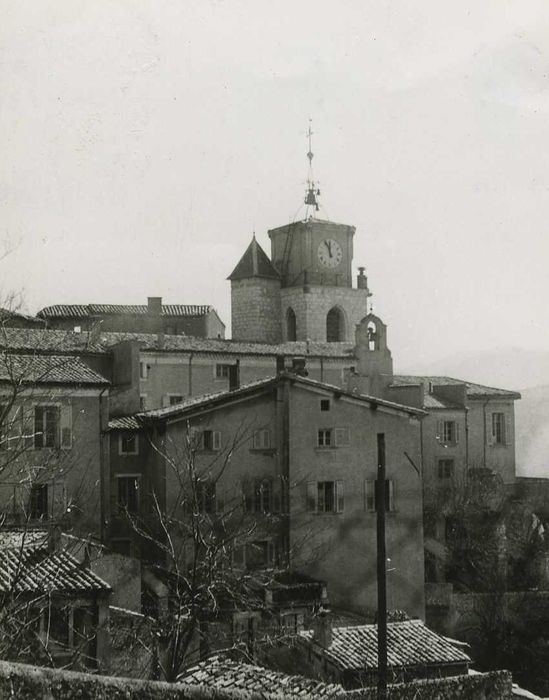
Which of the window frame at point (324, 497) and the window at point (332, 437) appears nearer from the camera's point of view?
the window frame at point (324, 497)

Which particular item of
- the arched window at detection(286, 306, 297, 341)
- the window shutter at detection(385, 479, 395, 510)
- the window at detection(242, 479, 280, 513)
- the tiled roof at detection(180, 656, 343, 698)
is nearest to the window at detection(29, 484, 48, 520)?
the window at detection(242, 479, 280, 513)

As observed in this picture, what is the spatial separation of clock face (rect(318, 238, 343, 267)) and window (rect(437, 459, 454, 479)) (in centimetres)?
2386

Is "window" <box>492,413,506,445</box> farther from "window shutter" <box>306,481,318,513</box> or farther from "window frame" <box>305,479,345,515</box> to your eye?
"window shutter" <box>306,481,318,513</box>

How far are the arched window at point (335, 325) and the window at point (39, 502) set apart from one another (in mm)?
38856

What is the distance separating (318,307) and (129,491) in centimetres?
3511

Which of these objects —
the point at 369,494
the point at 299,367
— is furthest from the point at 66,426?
the point at 369,494

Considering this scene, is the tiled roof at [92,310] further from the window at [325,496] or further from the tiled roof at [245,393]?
the window at [325,496]

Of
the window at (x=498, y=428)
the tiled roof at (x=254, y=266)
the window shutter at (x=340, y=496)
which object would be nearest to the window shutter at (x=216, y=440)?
the window shutter at (x=340, y=496)

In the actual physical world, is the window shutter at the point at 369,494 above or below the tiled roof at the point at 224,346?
below

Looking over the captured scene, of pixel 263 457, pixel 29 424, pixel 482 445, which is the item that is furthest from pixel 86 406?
pixel 482 445

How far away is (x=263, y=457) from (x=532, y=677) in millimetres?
12670

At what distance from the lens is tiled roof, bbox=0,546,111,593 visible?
17453mm

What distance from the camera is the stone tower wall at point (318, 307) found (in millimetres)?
65062

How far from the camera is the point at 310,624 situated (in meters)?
21.9
